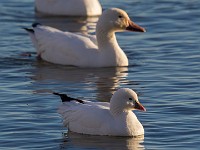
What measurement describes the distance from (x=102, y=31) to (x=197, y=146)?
5.36 m

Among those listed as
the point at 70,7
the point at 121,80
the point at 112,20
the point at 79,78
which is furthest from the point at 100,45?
the point at 70,7

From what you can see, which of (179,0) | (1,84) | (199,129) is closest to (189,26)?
(179,0)

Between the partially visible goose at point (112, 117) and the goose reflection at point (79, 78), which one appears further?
the goose reflection at point (79, 78)

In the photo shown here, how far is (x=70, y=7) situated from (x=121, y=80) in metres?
6.03

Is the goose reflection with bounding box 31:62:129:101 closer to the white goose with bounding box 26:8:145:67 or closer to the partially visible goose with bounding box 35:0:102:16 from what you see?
the white goose with bounding box 26:8:145:67

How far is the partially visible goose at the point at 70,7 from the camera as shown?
21203 millimetres

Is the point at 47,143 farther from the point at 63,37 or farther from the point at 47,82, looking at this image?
the point at 63,37

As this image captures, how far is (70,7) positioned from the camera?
70.0 feet

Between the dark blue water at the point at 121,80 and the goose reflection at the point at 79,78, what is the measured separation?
0.02 metres

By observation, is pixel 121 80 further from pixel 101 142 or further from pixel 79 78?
pixel 101 142

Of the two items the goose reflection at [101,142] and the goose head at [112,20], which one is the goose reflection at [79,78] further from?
the goose reflection at [101,142]

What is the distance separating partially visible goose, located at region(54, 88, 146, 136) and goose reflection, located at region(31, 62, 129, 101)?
2.01 metres

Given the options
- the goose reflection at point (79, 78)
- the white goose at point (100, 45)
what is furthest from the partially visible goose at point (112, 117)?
the white goose at point (100, 45)

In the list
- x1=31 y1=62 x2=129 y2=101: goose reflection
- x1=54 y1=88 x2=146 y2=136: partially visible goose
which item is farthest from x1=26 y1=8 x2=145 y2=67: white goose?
x1=54 y1=88 x2=146 y2=136: partially visible goose
